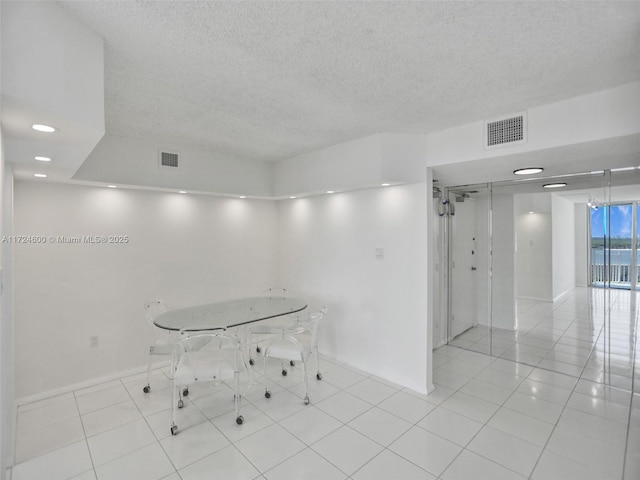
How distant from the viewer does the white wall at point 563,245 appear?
5.42 m

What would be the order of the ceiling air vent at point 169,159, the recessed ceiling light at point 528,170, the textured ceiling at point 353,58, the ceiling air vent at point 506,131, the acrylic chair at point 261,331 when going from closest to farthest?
the textured ceiling at point 353,58
the ceiling air vent at point 506,131
the recessed ceiling light at point 528,170
the ceiling air vent at point 169,159
the acrylic chair at point 261,331

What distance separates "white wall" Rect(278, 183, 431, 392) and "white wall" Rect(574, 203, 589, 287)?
2779 millimetres

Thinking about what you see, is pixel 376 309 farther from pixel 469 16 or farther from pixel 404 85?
pixel 469 16

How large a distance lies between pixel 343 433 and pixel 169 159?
3.47m

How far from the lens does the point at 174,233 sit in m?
4.09

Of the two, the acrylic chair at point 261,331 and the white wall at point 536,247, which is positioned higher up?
the white wall at point 536,247

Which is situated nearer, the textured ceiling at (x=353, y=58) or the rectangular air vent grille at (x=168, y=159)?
the textured ceiling at (x=353, y=58)

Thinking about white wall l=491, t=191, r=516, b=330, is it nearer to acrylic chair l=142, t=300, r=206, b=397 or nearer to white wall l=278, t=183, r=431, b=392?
white wall l=278, t=183, r=431, b=392

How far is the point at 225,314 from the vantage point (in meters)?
3.53

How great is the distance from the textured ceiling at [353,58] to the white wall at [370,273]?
3.55 ft

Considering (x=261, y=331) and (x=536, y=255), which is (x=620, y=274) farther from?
(x=261, y=331)

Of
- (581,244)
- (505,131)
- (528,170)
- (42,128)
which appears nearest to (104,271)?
(42,128)

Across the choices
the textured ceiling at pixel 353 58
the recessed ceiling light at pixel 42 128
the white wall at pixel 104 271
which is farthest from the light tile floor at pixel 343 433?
the textured ceiling at pixel 353 58

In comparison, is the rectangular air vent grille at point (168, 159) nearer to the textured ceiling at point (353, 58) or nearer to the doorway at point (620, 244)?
the textured ceiling at point (353, 58)
